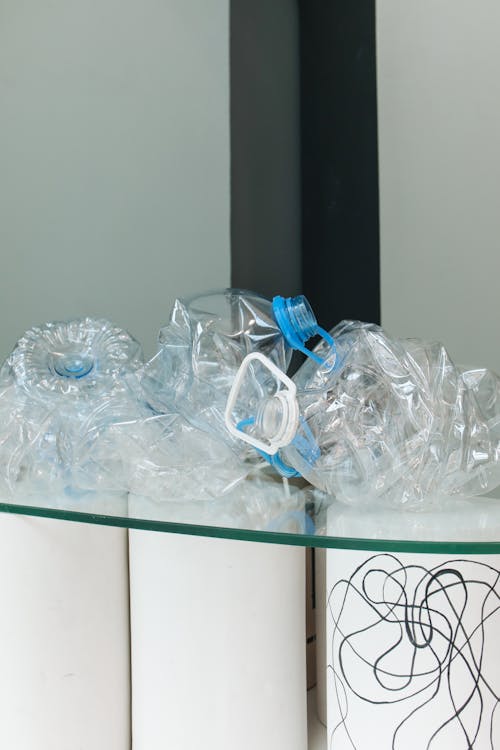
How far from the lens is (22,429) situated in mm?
519

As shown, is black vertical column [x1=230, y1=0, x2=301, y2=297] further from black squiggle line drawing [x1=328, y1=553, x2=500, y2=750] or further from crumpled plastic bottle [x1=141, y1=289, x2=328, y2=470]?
black squiggle line drawing [x1=328, y1=553, x2=500, y2=750]

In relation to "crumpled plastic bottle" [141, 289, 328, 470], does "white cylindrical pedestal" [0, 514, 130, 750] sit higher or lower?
lower

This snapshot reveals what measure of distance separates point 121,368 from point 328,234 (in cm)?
51

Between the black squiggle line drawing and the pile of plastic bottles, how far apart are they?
5cm

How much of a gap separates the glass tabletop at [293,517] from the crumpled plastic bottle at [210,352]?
6 cm

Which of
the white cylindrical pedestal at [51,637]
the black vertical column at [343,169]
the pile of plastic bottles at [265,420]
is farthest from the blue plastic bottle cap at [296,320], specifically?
the black vertical column at [343,169]

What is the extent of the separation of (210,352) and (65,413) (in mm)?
136

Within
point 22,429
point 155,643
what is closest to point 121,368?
point 22,429

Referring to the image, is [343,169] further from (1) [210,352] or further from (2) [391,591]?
(2) [391,591]

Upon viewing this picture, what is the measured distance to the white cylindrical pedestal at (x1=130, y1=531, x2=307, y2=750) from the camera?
0.44m


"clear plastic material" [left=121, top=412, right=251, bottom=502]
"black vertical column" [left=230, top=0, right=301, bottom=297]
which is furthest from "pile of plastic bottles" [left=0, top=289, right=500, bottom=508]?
"black vertical column" [left=230, top=0, right=301, bottom=297]

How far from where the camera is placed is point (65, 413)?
54 centimetres

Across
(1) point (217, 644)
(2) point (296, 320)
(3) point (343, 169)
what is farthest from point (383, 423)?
(3) point (343, 169)

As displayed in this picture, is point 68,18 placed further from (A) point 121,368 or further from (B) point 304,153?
(A) point 121,368
